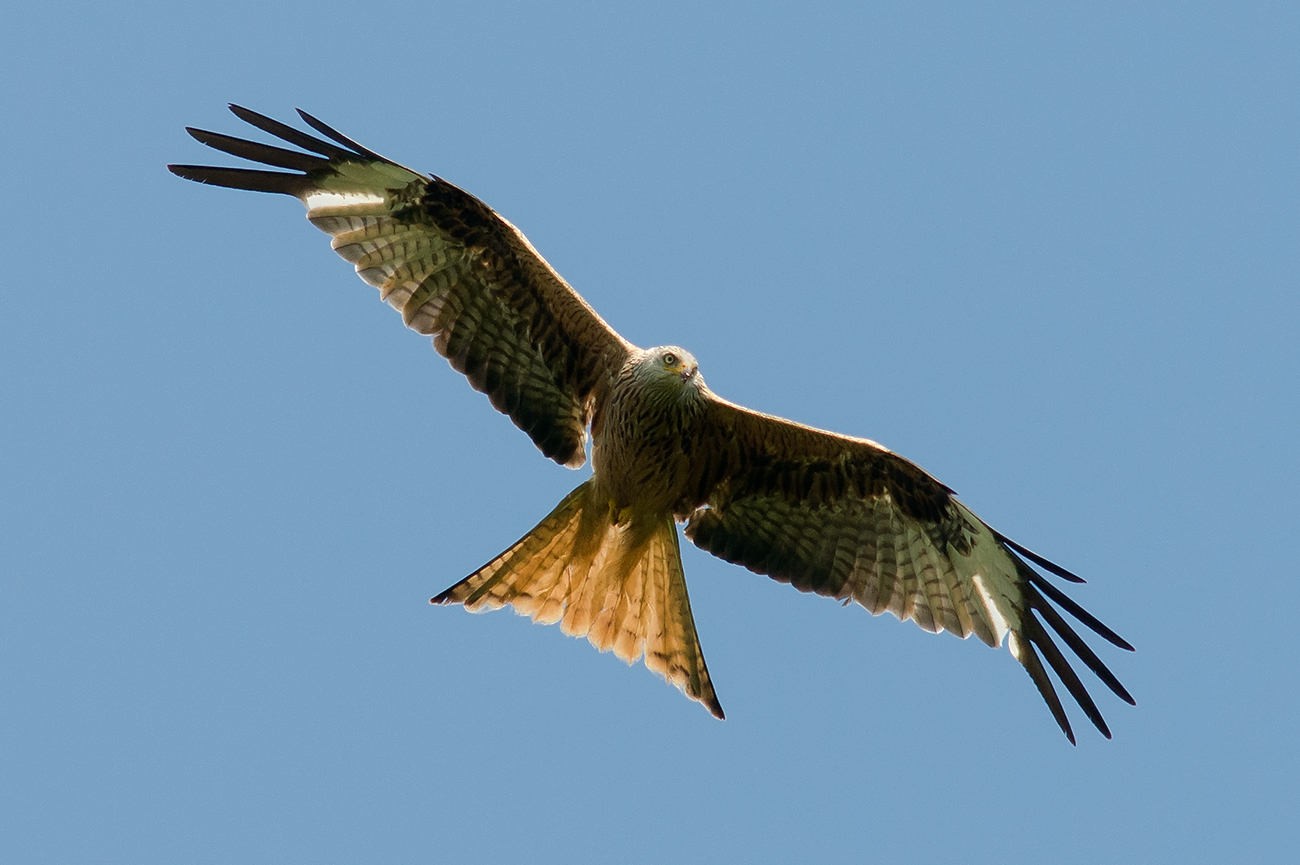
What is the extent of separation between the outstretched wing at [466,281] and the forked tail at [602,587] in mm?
592

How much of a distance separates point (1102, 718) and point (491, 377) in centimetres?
403

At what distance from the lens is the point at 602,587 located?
25.9 ft

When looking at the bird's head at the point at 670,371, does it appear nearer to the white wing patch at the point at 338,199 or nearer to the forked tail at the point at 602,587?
the forked tail at the point at 602,587

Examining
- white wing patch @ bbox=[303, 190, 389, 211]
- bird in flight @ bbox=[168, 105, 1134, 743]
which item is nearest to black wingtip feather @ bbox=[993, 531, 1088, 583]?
bird in flight @ bbox=[168, 105, 1134, 743]

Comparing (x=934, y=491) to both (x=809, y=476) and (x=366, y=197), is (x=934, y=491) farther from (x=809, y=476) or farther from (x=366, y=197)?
(x=366, y=197)

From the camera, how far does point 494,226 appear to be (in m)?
7.81

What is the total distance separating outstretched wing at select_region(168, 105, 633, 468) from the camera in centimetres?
780

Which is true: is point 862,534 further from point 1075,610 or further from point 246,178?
point 246,178

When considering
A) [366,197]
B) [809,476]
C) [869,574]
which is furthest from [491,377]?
[869,574]

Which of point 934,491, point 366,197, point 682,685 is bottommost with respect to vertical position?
point 682,685

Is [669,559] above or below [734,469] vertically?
below

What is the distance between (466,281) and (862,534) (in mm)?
2837

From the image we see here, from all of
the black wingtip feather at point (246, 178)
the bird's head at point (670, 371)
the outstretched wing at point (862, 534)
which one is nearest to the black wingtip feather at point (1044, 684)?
the outstretched wing at point (862, 534)

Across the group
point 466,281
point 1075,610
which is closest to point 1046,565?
point 1075,610
